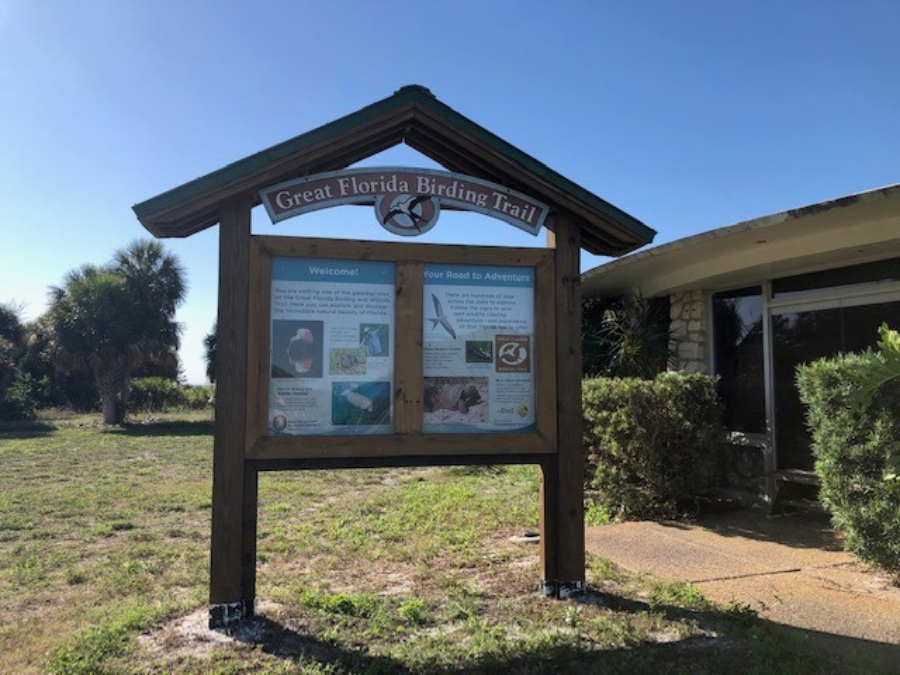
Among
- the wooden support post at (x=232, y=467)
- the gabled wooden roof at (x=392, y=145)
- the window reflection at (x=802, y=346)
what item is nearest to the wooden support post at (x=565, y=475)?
the gabled wooden roof at (x=392, y=145)

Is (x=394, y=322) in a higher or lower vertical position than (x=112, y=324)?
lower

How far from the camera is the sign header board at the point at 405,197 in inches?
177

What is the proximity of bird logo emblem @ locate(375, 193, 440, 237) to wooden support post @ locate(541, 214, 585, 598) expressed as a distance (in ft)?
3.15

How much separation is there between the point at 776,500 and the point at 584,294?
4492 millimetres

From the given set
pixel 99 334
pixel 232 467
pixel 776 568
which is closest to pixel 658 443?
pixel 776 568

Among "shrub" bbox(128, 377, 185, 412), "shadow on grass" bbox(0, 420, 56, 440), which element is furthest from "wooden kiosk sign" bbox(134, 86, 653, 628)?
"shrub" bbox(128, 377, 185, 412)

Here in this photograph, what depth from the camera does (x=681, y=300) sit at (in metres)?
9.15

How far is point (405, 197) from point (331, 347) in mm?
1140

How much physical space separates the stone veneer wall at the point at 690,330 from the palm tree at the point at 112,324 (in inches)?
934

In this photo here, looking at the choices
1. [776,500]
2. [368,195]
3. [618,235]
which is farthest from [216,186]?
[776,500]

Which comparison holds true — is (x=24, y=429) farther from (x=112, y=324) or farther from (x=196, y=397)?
(x=196, y=397)

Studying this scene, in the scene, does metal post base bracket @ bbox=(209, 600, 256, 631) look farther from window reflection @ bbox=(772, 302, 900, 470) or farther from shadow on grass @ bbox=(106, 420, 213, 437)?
shadow on grass @ bbox=(106, 420, 213, 437)

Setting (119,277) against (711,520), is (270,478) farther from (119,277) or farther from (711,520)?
(119,277)

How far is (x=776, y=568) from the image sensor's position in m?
5.41
